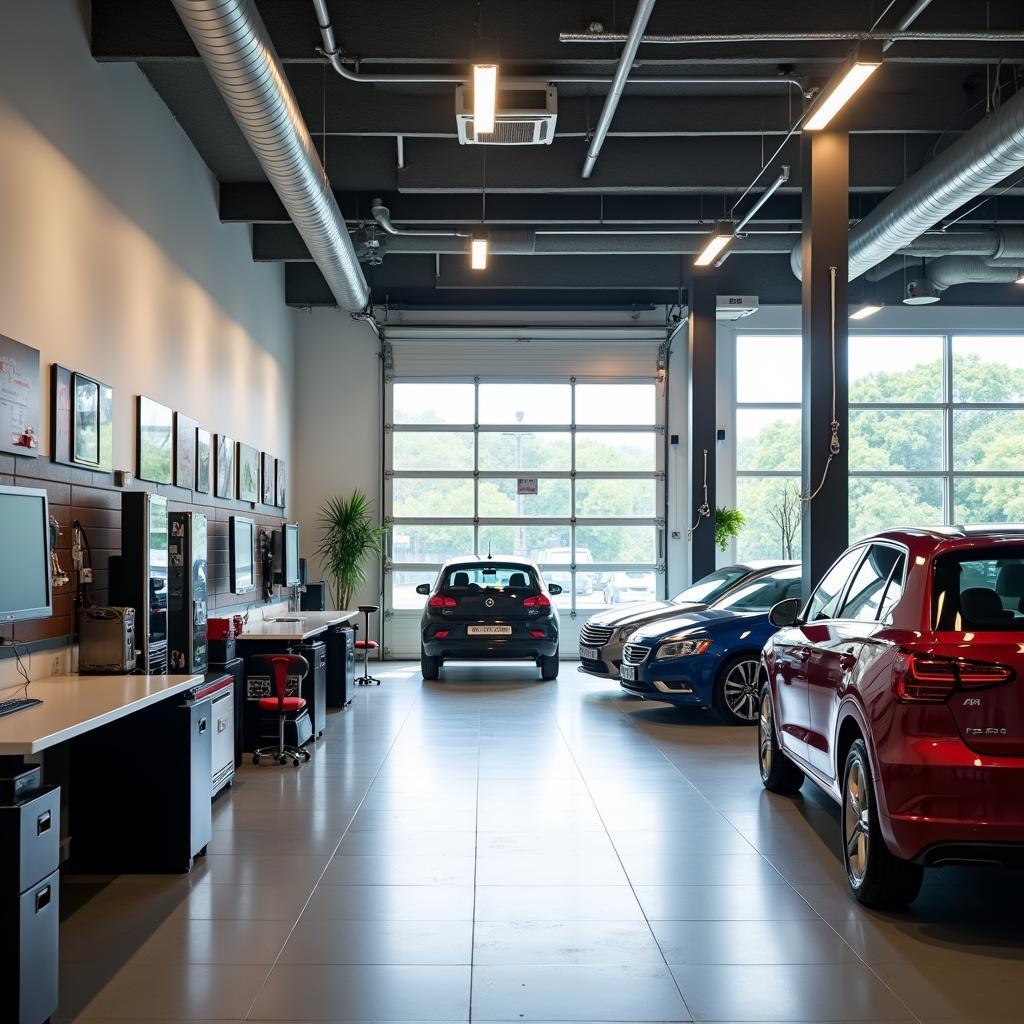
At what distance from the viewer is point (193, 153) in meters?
9.72

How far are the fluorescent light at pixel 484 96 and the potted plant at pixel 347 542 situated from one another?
8671 millimetres

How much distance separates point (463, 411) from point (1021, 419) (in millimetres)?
7860

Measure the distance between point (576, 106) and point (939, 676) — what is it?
Answer: 6.48 metres

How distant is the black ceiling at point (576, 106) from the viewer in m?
7.44

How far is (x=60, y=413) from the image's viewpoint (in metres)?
6.22

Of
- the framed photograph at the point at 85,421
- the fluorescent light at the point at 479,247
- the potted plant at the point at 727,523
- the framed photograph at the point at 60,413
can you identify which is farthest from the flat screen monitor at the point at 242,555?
the potted plant at the point at 727,523

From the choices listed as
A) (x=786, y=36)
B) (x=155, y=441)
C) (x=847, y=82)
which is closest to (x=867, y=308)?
(x=786, y=36)

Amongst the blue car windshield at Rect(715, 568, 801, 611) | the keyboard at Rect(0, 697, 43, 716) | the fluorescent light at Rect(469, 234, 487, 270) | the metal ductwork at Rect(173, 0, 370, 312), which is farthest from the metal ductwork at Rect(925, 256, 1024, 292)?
the keyboard at Rect(0, 697, 43, 716)

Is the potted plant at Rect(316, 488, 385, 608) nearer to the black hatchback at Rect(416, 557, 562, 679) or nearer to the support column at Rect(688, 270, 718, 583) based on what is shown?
the black hatchback at Rect(416, 557, 562, 679)

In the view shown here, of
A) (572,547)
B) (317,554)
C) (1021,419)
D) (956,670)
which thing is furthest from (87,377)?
(1021,419)

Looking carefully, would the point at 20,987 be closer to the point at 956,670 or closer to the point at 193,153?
the point at 956,670

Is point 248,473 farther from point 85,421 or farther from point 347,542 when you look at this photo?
point 85,421

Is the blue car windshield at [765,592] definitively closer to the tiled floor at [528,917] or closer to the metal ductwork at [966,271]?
the tiled floor at [528,917]

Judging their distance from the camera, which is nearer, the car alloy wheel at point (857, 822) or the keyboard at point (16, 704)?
the keyboard at point (16, 704)
